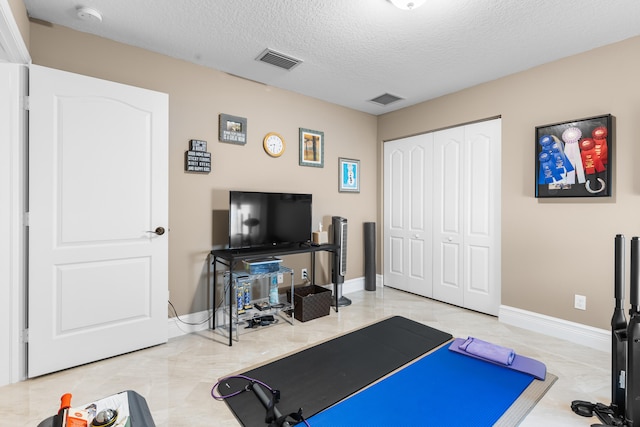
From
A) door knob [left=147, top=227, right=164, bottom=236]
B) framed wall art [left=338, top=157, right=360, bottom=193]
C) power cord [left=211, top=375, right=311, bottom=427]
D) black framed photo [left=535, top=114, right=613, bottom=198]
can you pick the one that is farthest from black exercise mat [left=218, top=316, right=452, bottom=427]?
framed wall art [left=338, top=157, right=360, bottom=193]

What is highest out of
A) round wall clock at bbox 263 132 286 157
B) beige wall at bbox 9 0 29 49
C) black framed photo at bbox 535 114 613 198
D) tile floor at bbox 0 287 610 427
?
beige wall at bbox 9 0 29 49

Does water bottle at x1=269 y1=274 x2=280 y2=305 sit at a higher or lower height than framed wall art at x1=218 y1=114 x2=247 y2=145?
lower

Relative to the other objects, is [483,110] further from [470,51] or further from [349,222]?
[349,222]

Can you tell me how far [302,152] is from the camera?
3.81 meters

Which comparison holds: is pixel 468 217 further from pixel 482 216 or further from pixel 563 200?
pixel 563 200

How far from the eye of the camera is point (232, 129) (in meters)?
3.24

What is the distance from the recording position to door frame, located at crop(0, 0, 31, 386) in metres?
2.04

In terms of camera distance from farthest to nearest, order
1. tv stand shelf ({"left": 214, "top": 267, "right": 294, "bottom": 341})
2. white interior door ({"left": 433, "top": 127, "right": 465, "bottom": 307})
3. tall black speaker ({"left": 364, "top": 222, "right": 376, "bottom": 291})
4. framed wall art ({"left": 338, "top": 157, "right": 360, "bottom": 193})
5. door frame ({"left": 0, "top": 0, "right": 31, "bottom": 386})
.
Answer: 1. tall black speaker ({"left": 364, "top": 222, "right": 376, "bottom": 291})
2. framed wall art ({"left": 338, "top": 157, "right": 360, "bottom": 193})
3. white interior door ({"left": 433, "top": 127, "right": 465, "bottom": 307})
4. tv stand shelf ({"left": 214, "top": 267, "right": 294, "bottom": 341})
5. door frame ({"left": 0, "top": 0, "right": 31, "bottom": 386})

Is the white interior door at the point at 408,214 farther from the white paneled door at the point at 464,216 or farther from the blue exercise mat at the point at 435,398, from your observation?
the blue exercise mat at the point at 435,398

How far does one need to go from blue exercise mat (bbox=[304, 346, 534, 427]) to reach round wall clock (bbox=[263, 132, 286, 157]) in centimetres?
250

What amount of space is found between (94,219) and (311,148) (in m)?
2.37

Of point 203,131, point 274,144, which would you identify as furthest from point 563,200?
point 203,131

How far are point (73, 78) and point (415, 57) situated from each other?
9.03 ft

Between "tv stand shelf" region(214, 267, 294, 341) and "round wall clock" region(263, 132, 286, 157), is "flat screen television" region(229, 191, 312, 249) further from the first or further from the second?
"round wall clock" region(263, 132, 286, 157)
